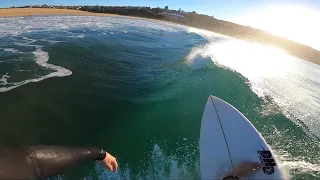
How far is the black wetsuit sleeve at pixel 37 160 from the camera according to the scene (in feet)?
7.86

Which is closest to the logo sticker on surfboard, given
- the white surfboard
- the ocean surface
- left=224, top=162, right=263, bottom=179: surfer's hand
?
the white surfboard

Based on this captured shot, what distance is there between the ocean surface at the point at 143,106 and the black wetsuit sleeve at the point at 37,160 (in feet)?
8.76

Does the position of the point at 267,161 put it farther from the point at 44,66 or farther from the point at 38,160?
the point at 44,66

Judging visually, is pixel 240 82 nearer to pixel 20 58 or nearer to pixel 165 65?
pixel 165 65

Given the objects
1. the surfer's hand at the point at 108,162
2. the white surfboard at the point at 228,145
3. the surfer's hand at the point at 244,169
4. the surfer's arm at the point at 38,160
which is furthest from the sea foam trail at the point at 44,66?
the surfer's hand at the point at 244,169

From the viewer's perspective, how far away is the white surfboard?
5.37 metres

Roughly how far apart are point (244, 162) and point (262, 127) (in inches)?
104

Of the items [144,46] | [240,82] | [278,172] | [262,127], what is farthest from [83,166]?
[144,46]

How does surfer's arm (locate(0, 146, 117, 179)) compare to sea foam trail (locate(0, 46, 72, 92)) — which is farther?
sea foam trail (locate(0, 46, 72, 92))

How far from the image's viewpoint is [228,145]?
19.4ft

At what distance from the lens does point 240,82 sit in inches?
423

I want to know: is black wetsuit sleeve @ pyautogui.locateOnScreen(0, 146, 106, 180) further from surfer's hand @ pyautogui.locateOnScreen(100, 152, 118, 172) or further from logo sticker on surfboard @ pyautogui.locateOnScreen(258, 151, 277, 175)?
logo sticker on surfboard @ pyautogui.locateOnScreen(258, 151, 277, 175)

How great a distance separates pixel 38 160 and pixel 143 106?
5.72 m

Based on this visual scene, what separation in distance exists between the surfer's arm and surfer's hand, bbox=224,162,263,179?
2.80 m
